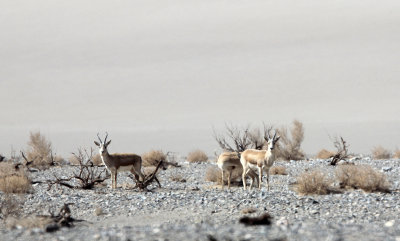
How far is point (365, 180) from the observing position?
21078mm

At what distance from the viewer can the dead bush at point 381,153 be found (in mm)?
42719

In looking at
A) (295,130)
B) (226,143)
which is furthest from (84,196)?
(295,130)

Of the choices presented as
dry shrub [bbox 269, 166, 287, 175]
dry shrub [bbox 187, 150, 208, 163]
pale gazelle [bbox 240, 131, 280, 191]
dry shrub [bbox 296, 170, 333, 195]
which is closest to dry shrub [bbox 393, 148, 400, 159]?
dry shrub [bbox 187, 150, 208, 163]

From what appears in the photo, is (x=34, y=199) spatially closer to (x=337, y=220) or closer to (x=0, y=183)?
(x=0, y=183)

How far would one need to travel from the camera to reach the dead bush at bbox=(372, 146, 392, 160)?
42.7 m

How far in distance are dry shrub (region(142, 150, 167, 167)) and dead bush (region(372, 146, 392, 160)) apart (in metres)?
15.0

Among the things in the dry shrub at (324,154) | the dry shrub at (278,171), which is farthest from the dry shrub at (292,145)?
the dry shrub at (278,171)

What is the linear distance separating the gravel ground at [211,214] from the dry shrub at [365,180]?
0.38m

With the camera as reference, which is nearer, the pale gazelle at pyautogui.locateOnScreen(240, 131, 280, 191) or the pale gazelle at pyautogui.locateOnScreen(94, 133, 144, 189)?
the pale gazelle at pyautogui.locateOnScreen(240, 131, 280, 191)

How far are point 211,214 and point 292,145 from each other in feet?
95.9

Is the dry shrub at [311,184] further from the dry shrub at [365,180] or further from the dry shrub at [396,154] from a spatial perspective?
the dry shrub at [396,154]

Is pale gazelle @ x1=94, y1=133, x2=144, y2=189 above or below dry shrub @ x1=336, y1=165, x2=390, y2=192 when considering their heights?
above

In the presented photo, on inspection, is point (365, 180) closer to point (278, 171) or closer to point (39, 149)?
point (278, 171)

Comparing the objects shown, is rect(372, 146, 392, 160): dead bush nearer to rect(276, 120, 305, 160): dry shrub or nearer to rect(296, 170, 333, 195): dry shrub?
rect(276, 120, 305, 160): dry shrub
